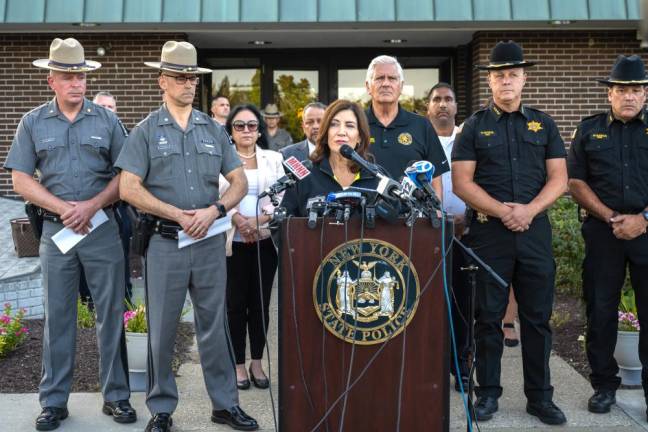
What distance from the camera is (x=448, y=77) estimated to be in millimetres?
12578

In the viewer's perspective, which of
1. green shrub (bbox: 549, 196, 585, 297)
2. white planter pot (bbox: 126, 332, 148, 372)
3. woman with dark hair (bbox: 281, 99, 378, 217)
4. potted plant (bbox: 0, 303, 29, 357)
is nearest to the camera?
woman with dark hair (bbox: 281, 99, 378, 217)

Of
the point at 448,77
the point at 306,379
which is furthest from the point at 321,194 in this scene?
the point at 448,77

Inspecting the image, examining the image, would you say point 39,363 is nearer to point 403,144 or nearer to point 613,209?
point 403,144

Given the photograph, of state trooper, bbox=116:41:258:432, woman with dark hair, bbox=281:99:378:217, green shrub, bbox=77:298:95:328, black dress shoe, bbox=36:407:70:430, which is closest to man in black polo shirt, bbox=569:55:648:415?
woman with dark hair, bbox=281:99:378:217

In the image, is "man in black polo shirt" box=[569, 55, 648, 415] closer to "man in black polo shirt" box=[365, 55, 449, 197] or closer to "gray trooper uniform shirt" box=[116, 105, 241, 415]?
"man in black polo shirt" box=[365, 55, 449, 197]

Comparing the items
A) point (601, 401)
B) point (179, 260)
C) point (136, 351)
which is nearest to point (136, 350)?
point (136, 351)

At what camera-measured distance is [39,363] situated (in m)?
6.05

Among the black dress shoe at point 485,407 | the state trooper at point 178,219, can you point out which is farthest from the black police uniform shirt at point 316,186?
the black dress shoe at point 485,407

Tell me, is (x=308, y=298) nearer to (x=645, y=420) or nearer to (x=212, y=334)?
(x=212, y=334)

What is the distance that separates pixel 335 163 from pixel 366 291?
2.88 feet

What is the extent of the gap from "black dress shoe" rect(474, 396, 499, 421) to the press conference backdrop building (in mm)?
5939

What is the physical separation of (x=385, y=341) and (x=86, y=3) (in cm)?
749

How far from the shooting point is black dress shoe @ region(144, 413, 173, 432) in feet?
15.1

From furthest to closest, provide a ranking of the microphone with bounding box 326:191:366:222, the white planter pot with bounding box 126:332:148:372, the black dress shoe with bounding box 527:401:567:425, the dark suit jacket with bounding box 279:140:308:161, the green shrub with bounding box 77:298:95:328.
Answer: the green shrub with bounding box 77:298:95:328 < the dark suit jacket with bounding box 279:140:308:161 < the white planter pot with bounding box 126:332:148:372 < the black dress shoe with bounding box 527:401:567:425 < the microphone with bounding box 326:191:366:222
